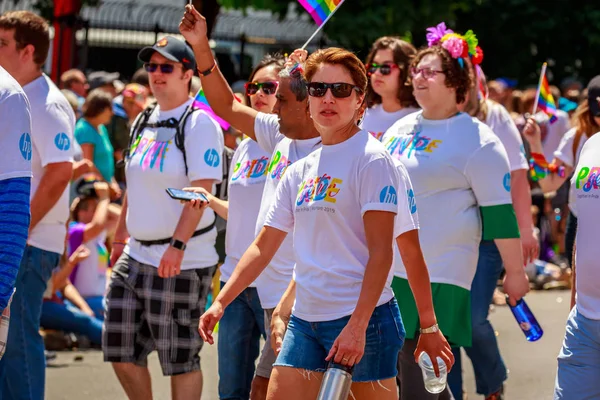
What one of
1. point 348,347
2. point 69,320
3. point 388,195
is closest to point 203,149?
point 388,195

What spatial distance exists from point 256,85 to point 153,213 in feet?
2.75

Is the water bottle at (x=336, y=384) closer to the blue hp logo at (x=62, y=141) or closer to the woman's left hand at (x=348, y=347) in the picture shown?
the woman's left hand at (x=348, y=347)

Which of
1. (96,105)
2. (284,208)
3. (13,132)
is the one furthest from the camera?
(96,105)

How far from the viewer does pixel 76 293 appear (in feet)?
30.3

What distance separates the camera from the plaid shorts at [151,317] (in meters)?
6.14

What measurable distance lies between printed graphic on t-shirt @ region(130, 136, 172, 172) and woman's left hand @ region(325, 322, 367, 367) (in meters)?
2.14

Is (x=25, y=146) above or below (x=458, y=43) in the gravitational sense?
below

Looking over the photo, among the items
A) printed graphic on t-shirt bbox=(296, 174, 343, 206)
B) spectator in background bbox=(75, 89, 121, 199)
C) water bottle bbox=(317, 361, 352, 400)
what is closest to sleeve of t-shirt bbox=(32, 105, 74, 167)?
printed graphic on t-shirt bbox=(296, 174, 343, 206)

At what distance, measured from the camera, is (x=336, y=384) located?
13.8ft

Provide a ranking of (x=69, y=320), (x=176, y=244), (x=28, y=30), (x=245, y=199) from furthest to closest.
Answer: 1. (x=69, y=320)
2. (x=28, y=30)
3. (x=176, y=244)
4. (x=245, y=199)

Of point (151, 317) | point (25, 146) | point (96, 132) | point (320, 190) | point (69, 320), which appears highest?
point (25, 146)

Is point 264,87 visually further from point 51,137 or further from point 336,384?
point 336,384

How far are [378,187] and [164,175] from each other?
1986mm

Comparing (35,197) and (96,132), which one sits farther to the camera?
(96,132)
